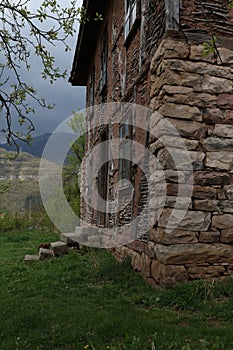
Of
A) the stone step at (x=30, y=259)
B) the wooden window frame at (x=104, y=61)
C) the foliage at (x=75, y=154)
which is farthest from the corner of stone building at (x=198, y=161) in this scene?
the foliage at (x=75, y=154)

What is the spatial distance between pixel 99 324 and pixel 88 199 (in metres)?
8.39

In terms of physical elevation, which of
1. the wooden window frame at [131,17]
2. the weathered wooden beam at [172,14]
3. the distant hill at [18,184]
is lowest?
the distant hill at [18,184]

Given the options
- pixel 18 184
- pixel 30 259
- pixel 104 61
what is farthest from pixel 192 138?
pixel 104 61

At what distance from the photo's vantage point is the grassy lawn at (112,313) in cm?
312

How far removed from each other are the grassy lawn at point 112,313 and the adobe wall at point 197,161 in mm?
309

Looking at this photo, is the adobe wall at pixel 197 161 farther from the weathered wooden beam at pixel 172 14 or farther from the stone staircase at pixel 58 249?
the stone staircase at pixel 58 249

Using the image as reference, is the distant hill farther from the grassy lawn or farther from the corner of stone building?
the corner of stone building

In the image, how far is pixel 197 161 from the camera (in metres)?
4.68

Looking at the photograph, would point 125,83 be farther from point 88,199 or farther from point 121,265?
point 88,199

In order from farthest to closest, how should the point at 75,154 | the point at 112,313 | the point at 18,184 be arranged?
the point at 75,154, the point at 18,184, the point at 112,313

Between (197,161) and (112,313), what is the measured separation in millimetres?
2161

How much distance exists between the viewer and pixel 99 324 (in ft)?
11.6

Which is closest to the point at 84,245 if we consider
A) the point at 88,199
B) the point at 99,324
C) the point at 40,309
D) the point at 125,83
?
the point at 88,199

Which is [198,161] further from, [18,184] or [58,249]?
[58,249]
